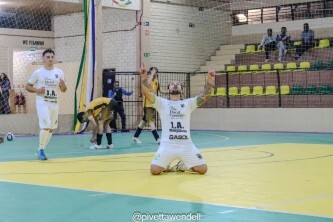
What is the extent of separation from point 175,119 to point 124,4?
59.3 feet

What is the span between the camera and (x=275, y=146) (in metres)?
16.8

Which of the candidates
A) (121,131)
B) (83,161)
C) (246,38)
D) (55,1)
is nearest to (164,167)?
(83,161)

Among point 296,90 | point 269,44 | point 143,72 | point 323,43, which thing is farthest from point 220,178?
point 269,44

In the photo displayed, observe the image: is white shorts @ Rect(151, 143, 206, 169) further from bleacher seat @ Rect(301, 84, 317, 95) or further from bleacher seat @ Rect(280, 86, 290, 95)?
bleacher seat @ Rect(280, 86, 290, 95)

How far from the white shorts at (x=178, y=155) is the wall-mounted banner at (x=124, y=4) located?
17591 mm

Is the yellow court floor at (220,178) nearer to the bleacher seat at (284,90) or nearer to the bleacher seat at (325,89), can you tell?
the bleacher seat at (325,89)

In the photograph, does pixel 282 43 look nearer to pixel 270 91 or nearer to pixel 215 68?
pixel 270 91

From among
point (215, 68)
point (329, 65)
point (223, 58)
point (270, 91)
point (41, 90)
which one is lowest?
point (270, 91)

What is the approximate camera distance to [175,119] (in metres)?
10.3

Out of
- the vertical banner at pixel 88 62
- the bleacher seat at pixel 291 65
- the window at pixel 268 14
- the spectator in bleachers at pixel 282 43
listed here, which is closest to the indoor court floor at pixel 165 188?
the vertical banner at pixel 88 62

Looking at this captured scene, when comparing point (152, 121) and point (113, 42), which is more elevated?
point (113, 42)

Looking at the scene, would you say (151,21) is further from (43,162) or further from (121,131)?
(43,162)

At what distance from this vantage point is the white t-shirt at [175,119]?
10211 mm

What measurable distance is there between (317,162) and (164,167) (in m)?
3.70
